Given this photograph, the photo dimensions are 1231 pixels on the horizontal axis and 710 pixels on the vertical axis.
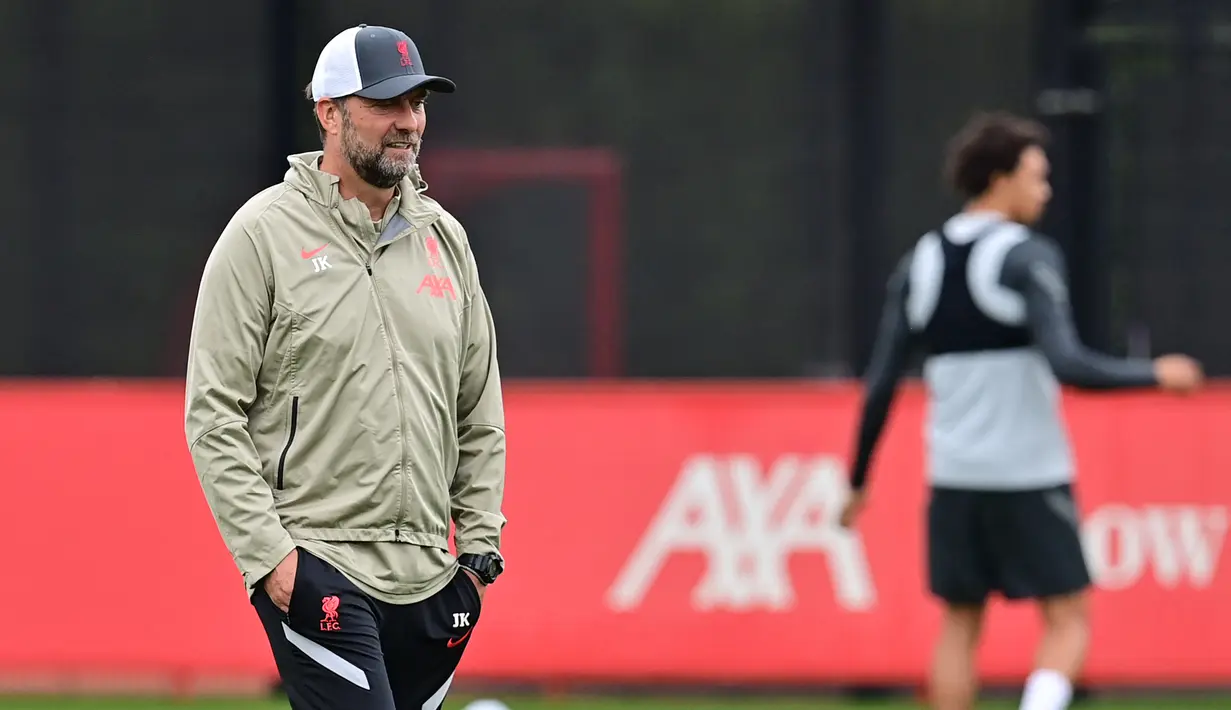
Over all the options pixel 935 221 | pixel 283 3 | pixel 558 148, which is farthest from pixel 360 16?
pixel 935 221

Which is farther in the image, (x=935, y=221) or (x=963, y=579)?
(x=935, y=221)

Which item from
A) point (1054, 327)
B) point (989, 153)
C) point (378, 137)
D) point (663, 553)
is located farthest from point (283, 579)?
point (663, 553)

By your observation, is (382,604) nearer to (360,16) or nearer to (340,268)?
(340,268)

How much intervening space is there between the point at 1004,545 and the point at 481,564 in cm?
238

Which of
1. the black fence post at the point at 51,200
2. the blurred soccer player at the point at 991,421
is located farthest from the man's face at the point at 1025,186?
the black fence post at the point at 51,200

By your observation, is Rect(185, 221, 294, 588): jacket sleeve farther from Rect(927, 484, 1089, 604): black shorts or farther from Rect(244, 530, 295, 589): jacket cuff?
Rect(927, 484, 1089, 604): black shorts

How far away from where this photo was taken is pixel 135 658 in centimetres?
813

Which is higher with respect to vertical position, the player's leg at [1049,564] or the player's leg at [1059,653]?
the player's leg at [1049,564]

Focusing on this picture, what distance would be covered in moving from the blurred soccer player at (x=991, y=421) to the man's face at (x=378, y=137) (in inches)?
96.2

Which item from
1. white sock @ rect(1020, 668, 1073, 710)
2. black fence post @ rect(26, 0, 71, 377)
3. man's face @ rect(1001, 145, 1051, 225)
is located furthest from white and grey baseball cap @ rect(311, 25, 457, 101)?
black fence post @ rect(26, 0, 71, 377)

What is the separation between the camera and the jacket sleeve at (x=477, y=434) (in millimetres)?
4246

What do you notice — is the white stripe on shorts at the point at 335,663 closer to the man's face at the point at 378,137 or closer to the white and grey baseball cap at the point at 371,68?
the man's face at the point at 378,137

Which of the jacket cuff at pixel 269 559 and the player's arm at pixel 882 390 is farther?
the player's arm at pixel 882 390

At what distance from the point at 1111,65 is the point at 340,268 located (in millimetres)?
6432
